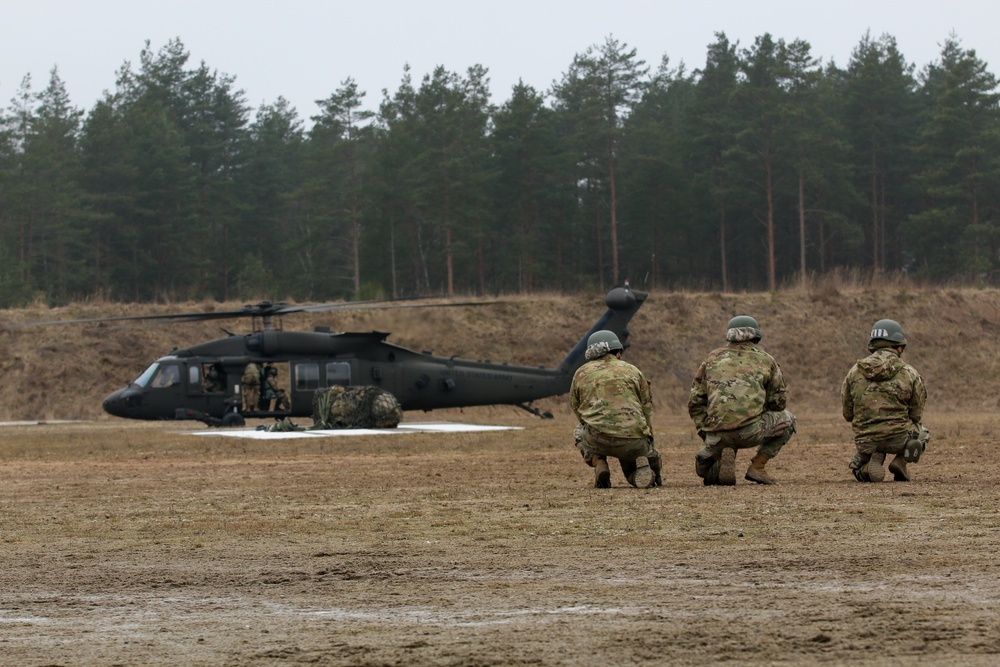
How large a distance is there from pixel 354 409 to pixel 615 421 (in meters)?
16.3

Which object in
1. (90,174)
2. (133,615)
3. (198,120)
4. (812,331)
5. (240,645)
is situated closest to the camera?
(240,645)

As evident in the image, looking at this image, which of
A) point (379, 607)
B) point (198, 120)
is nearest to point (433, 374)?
point (379, 607)

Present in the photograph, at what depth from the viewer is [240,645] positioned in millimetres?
6355

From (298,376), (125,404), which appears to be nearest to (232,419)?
(298,376)

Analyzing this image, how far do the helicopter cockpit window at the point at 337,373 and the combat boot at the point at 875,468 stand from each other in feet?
58.9

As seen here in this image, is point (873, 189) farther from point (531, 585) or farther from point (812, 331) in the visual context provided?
point (531, 585)

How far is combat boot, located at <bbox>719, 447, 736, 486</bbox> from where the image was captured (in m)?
13.9

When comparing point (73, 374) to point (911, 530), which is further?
point (73, 374)

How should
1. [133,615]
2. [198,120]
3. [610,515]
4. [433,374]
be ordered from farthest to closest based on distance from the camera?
[198,120], [433,374], [610,515], [133,615]

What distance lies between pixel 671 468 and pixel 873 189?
181 feet

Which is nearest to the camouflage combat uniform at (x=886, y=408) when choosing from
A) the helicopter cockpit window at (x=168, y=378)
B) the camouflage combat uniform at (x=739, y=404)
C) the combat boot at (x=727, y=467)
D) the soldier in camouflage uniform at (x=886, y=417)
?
the soldier in camouflage uniform at (x=886, y=417)

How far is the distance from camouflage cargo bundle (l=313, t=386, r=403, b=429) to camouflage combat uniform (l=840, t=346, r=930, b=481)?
1638cm

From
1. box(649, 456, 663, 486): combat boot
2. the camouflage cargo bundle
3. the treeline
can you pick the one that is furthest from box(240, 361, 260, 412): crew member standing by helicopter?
the treeline

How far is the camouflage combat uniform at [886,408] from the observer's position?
46.4 feet
